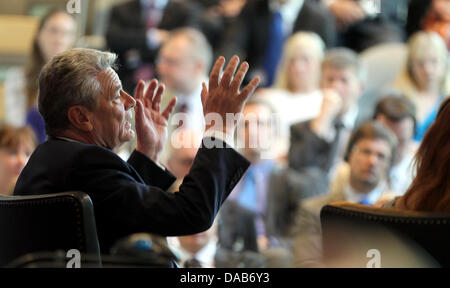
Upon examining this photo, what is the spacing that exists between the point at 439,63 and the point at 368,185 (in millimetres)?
1599

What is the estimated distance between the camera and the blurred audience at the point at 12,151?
11.3 feet

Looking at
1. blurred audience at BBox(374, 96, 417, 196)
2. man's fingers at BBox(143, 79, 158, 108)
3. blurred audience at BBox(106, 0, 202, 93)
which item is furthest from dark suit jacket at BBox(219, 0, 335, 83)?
man's fingers at BBox(143, 79, 158, 108)

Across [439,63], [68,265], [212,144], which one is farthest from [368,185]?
[68,265]

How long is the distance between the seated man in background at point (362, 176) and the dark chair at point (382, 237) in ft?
5.51

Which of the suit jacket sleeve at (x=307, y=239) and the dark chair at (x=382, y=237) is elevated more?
the dark chair at (x=382, y=237)

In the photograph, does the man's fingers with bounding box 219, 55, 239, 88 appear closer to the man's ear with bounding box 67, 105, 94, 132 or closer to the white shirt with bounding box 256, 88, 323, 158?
the man's ear with bounding box 67, 105, 94, 132

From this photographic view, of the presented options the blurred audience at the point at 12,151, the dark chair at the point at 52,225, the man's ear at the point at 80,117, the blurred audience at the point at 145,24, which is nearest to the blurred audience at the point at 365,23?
the blurred audience at the point at 145,24

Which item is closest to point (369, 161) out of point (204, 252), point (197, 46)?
point (204, 252)

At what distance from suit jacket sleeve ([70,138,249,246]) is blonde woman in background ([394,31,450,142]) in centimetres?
324

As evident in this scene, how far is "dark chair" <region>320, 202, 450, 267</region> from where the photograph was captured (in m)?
1.63

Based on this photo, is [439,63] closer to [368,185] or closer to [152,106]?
[368,185]

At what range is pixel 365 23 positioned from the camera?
5469mm

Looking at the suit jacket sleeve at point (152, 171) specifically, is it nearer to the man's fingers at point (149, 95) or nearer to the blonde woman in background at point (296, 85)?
the man's fingers at point (149, 95)

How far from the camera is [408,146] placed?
4.35 metres
